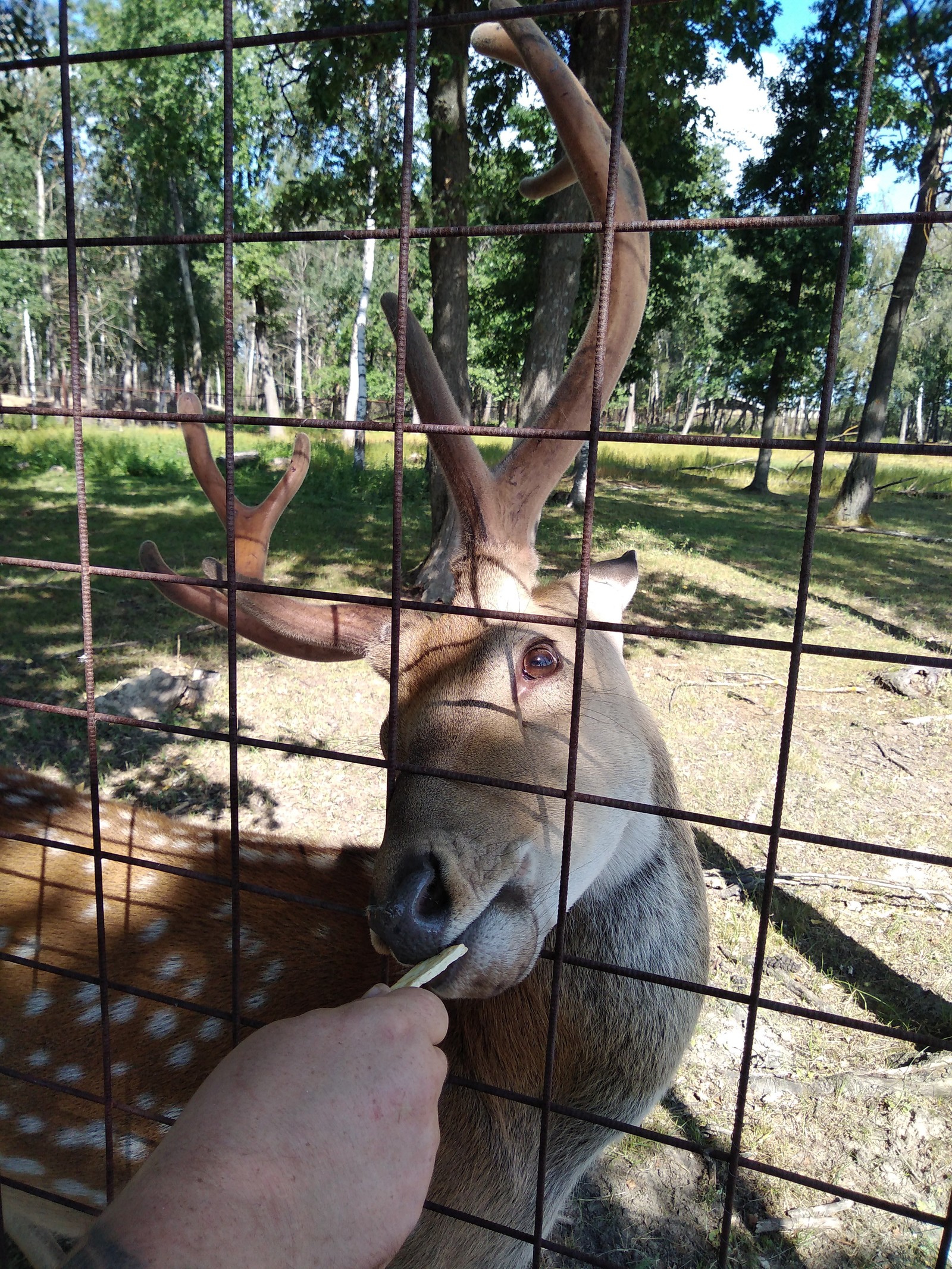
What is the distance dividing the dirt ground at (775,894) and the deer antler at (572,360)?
1775mm

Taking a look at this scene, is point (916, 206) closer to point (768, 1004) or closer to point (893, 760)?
point (893, 760)

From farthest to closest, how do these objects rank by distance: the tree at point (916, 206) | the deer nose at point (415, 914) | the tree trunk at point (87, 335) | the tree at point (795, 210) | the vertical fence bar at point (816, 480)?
the tree trunk at point (87, 335) → the tree at point (795, 210) → the tree at point (916, 206) → the deer nose at point (415, 914) → the vertical fence bar at point (816, 480)

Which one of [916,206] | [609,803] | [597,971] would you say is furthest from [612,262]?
[916,206]

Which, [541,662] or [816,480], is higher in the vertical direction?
[816,480]

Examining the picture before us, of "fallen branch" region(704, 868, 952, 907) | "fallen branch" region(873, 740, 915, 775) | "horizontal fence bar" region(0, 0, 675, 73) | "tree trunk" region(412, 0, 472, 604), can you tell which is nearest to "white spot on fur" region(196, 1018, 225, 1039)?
"horizontal fence bar" region(0, 0, 675, 73)

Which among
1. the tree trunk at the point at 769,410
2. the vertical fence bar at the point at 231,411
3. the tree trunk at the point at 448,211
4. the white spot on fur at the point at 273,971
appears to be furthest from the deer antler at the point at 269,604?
the tree trunk at the point at 769,410

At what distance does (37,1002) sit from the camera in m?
2.13

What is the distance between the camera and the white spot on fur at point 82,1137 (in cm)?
204

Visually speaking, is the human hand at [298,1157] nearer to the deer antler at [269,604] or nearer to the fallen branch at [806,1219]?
the deer antler at [269,604]

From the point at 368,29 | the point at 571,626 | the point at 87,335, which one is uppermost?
the point at 87,335

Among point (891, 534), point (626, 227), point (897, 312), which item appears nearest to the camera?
point (626, 227)

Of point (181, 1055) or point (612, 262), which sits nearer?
point (612, 262)

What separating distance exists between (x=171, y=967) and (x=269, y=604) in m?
0.98

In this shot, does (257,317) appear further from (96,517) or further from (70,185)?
(70,185)
